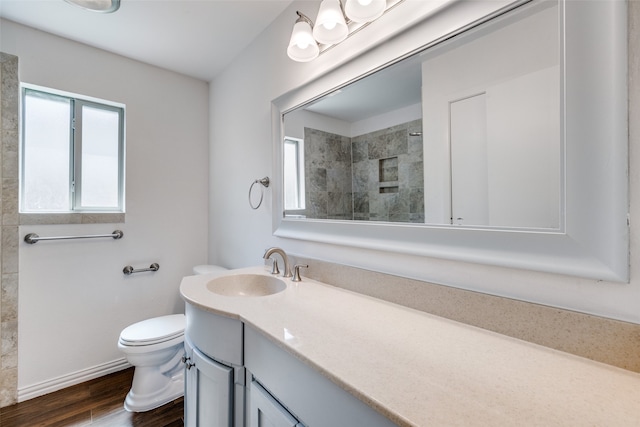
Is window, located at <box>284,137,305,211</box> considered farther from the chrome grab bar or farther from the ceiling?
the chrome grab bar

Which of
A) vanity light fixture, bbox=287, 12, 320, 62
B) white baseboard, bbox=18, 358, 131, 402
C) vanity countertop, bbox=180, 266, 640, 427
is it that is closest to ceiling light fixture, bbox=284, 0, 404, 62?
vanity light fixture, bbox=287, 12, 320, 62

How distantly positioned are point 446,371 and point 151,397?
73.6 inches

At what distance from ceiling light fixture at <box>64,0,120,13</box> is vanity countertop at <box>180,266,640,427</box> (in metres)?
1.83

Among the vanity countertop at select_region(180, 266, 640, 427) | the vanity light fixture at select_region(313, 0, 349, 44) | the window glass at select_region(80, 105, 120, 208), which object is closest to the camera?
the vanity countertop at select_region(180, 266, 640, 427)

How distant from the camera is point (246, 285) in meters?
1.52

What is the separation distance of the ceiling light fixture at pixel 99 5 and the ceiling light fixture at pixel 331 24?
1093 millimetres

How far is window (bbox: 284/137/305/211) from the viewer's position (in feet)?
5.09

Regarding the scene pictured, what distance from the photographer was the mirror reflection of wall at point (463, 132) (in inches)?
28.8

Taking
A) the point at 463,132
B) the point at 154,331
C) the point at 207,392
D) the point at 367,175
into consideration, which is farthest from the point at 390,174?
the point at 154,331

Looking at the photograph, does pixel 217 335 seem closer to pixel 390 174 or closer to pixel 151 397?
pixel 390 174

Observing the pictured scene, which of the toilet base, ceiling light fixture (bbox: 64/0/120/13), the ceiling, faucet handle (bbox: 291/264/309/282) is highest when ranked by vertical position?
the ceiling

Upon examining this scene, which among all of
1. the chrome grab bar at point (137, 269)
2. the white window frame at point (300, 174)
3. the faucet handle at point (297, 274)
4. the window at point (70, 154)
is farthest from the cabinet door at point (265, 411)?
the window at point (70, 154)

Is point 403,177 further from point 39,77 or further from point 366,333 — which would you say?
point 39,77

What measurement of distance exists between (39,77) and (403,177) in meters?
2.37
